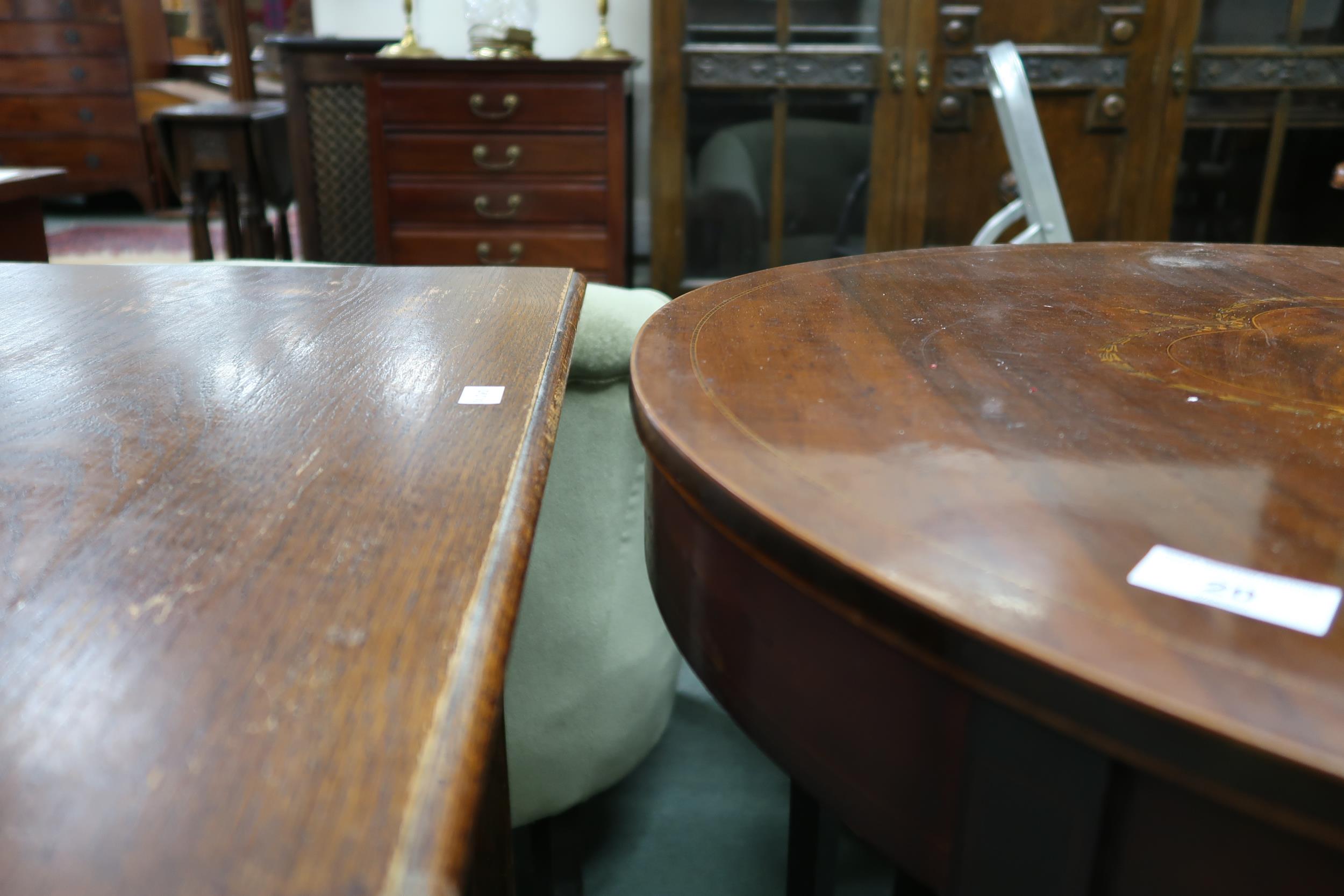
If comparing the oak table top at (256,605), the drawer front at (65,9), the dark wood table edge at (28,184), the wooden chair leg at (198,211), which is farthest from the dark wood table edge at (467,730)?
the drawer front at (65,9)

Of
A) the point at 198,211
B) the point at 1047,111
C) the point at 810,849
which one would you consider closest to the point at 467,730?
the point at 810,849

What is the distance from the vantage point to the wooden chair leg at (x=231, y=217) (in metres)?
3.18

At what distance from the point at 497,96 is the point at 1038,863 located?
96.2 inches

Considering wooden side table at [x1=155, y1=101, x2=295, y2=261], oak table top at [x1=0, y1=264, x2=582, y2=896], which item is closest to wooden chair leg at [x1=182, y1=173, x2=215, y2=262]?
wooden side table at [x1=155, y1=101, x2=295, y2=261]

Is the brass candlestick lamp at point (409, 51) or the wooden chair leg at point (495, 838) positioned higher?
the brass candlestick lamp at point (409, 51)

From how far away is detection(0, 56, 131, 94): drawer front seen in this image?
208 inches

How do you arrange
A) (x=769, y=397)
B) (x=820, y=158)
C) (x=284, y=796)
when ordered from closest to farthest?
(x=284, y=796), (x=769, y=397), (x=820, y=158)

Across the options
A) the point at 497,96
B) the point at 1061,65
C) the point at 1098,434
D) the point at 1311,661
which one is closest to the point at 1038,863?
the point at 1311,661

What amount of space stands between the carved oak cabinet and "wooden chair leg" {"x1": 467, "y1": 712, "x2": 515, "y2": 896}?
218 centimetres

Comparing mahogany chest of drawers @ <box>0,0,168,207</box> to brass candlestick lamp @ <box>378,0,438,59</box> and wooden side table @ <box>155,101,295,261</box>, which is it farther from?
brass candlestick lamp @ <box>378,0,438,59</box>

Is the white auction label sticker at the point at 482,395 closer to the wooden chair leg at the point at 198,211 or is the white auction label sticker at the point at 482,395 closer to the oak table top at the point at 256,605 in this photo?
the oak table top at the point at 256,605

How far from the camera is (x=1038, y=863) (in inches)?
12.3

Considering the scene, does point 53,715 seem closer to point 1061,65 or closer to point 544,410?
point 544,410

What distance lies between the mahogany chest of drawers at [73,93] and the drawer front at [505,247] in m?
3.76
